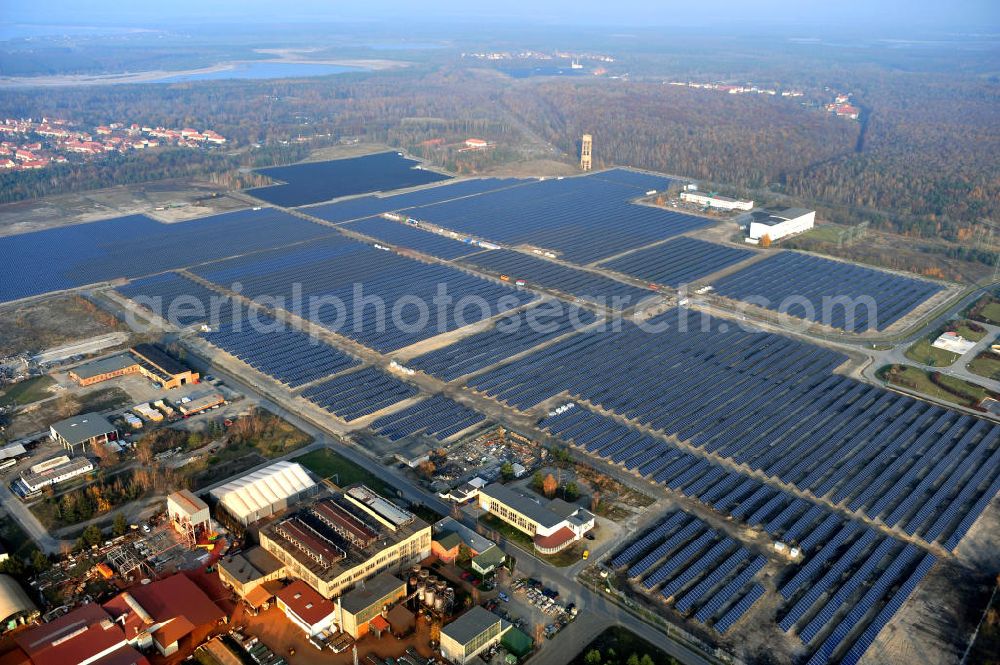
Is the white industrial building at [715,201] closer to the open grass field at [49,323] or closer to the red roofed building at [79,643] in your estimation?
the open grass field at [49,323]

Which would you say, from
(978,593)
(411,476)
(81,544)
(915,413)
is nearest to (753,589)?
(978,593)

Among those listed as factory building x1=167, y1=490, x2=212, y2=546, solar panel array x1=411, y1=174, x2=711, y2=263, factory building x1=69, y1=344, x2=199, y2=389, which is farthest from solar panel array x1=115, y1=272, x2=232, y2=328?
solar panel array x1=411, y1=174, x2=711, y2=263

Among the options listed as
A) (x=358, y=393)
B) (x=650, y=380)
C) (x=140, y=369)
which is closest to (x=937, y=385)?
(x=650, y=380)

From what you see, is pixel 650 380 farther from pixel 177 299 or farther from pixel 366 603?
pixel 177 299

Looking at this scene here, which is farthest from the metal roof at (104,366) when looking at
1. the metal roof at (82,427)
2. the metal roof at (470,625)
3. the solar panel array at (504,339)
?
the metal roof at (470,625)

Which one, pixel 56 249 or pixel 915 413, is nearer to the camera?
pixel 915 413

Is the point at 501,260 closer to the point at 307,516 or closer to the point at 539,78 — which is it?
the point at 307,516
